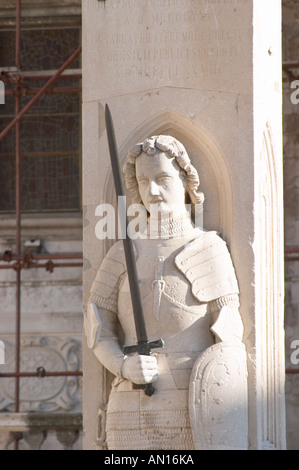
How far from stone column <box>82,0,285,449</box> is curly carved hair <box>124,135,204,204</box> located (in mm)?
101

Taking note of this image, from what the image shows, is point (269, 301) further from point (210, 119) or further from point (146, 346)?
point (210, 119)

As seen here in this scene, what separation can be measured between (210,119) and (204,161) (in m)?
0.23

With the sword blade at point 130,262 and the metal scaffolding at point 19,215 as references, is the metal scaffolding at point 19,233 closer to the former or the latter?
the metal scaffolding at point 19,215

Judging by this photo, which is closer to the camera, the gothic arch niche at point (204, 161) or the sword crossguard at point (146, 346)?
the sword crossguard at point (146, 346)

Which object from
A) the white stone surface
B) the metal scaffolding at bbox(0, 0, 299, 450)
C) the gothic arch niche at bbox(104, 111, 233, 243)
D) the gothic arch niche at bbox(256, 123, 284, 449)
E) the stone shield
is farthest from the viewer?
the white stone surface

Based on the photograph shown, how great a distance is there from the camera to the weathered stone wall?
12.7 m

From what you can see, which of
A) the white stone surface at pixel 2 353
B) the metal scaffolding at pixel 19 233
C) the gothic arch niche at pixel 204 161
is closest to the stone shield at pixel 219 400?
the gothic arch niche at pixel 204 161

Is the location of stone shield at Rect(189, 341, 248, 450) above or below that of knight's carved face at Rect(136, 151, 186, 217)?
below

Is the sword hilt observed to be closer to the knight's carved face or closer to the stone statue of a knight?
the stone statue of a knight

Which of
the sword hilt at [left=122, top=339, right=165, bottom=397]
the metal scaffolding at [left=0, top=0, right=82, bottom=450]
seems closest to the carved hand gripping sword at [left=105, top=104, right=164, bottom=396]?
the sword hilt at [left=122, top=339, right=165, bottom=397]

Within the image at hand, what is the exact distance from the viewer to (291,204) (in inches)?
514

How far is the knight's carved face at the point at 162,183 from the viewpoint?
30.1ft

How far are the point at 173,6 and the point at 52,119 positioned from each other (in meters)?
4.61

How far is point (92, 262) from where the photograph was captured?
9.38 metres
